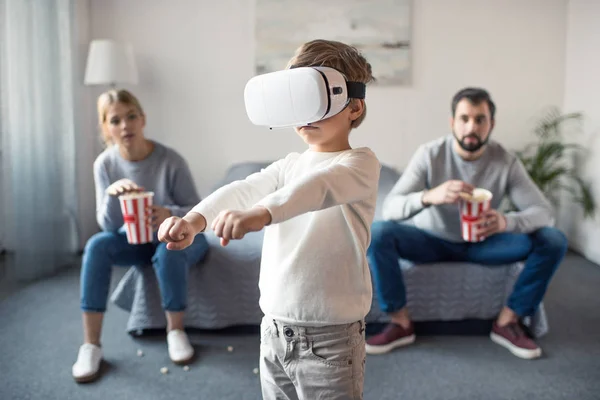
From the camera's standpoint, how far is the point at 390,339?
88.5 inches

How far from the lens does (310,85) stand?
1.03 meters

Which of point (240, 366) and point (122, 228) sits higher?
point (122, 228)

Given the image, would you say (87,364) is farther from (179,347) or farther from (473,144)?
(473,144)

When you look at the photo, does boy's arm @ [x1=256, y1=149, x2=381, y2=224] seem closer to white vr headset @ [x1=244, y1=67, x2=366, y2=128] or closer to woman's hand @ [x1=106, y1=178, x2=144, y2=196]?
white vr headset @ [x1=244, y1=67, x2=366, y2=128]

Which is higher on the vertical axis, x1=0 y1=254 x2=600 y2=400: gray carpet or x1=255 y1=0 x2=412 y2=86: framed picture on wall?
x1=255 y1=0 x2=412 y2=86: framed picture on wall

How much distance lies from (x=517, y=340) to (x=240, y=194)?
1.58 metres

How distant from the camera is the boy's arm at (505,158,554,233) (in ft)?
7.34

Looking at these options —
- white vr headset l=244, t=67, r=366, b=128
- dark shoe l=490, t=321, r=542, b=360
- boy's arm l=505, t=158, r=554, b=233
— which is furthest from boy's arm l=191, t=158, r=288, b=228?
dark shoe l=490, t=321, r=542, b=360

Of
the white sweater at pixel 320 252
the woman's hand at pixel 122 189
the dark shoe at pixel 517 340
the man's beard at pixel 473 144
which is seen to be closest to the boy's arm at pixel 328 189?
the white sweater at pixel 320 252

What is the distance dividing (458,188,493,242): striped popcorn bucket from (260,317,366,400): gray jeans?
104cm

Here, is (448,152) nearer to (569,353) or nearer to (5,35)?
(569,353)

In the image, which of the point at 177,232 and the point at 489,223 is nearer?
the point at 177,232

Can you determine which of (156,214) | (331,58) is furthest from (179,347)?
(331,58)

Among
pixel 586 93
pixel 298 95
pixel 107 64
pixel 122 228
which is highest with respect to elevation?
pixel 107 64
